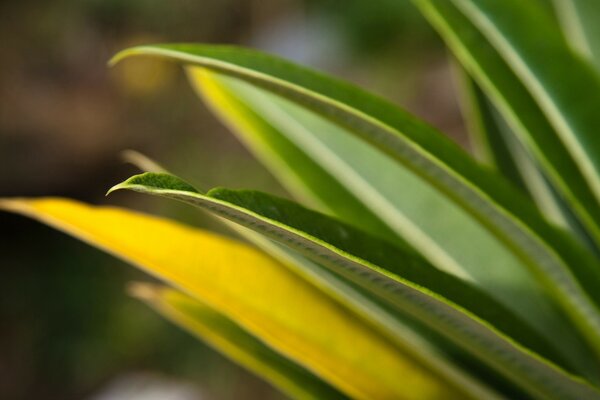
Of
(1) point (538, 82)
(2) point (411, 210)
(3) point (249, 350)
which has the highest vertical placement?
(1) point (538, 82)

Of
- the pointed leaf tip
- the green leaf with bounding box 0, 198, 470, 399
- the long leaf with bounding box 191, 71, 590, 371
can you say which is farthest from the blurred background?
the pointed leaf tip

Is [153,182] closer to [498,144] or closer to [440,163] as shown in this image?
[440,163]

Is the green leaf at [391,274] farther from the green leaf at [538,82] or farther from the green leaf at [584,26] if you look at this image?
the green leaf at [584,26]

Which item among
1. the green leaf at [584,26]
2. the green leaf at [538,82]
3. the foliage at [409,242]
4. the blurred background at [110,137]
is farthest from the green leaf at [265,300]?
the blurred background at [110,137]

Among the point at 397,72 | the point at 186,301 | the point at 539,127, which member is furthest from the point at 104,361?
the point at 539,127

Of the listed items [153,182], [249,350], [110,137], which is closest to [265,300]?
[249,350]
